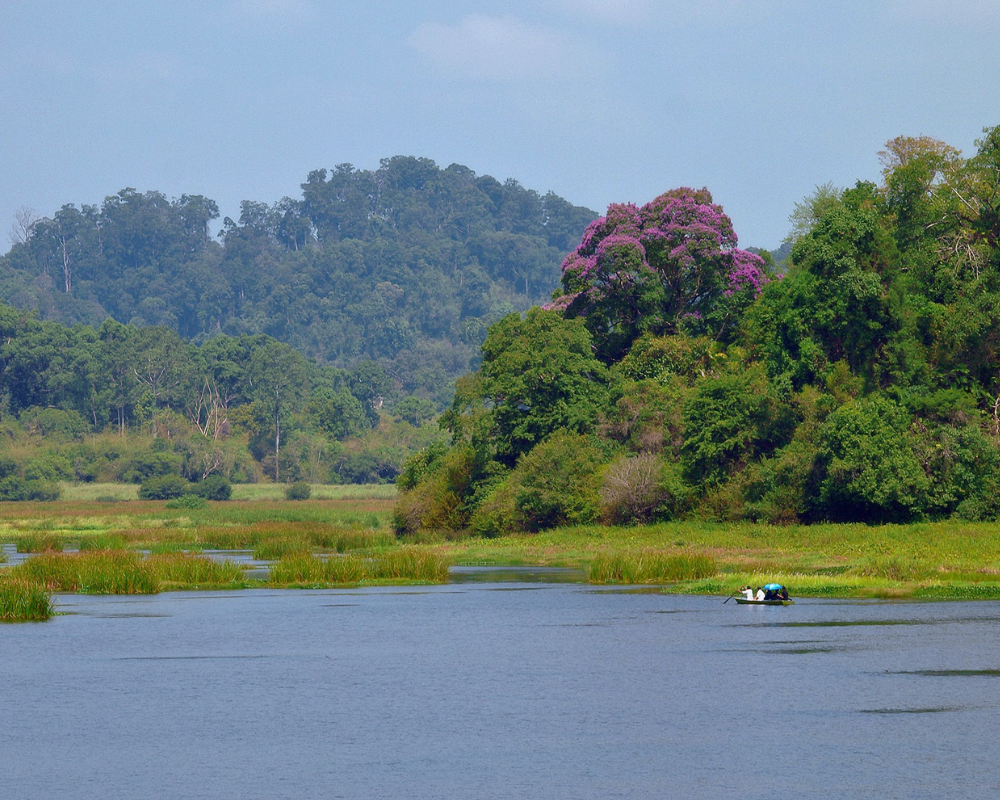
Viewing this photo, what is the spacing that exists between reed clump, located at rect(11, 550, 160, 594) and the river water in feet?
18.4

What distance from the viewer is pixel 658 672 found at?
28.5 m

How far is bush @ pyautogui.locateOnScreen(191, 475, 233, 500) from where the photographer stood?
12569cm

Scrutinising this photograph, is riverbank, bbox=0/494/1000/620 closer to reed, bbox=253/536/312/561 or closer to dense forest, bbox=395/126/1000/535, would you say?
reed, bbox=253/536/312/561

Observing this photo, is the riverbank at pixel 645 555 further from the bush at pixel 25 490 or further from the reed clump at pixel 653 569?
the bush at pixel 25 490

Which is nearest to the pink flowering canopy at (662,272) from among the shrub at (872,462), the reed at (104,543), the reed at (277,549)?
the shrub at (872,462)

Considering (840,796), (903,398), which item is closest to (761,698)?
(840,796)

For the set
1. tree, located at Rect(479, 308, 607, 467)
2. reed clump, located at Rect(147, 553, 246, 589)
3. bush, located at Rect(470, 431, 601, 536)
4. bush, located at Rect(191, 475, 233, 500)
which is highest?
tree, located at Rect(479, 308, 607, 467)

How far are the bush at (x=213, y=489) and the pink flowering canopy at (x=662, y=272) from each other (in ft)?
192

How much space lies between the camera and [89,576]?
46.2 m

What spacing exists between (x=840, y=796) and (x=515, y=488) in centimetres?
4889

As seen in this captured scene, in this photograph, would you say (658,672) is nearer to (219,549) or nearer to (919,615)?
(919,615)

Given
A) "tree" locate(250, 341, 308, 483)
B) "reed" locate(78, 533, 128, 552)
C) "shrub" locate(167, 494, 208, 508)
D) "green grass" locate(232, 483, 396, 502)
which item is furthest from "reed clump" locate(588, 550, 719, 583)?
"tree" locate(250, 341, 308, 483)

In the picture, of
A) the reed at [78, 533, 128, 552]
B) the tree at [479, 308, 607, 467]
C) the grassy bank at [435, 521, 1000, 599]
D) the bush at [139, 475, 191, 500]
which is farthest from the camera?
the bush at [139, 475, 191, 500]

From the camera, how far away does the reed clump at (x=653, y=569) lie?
4619 centimetres
